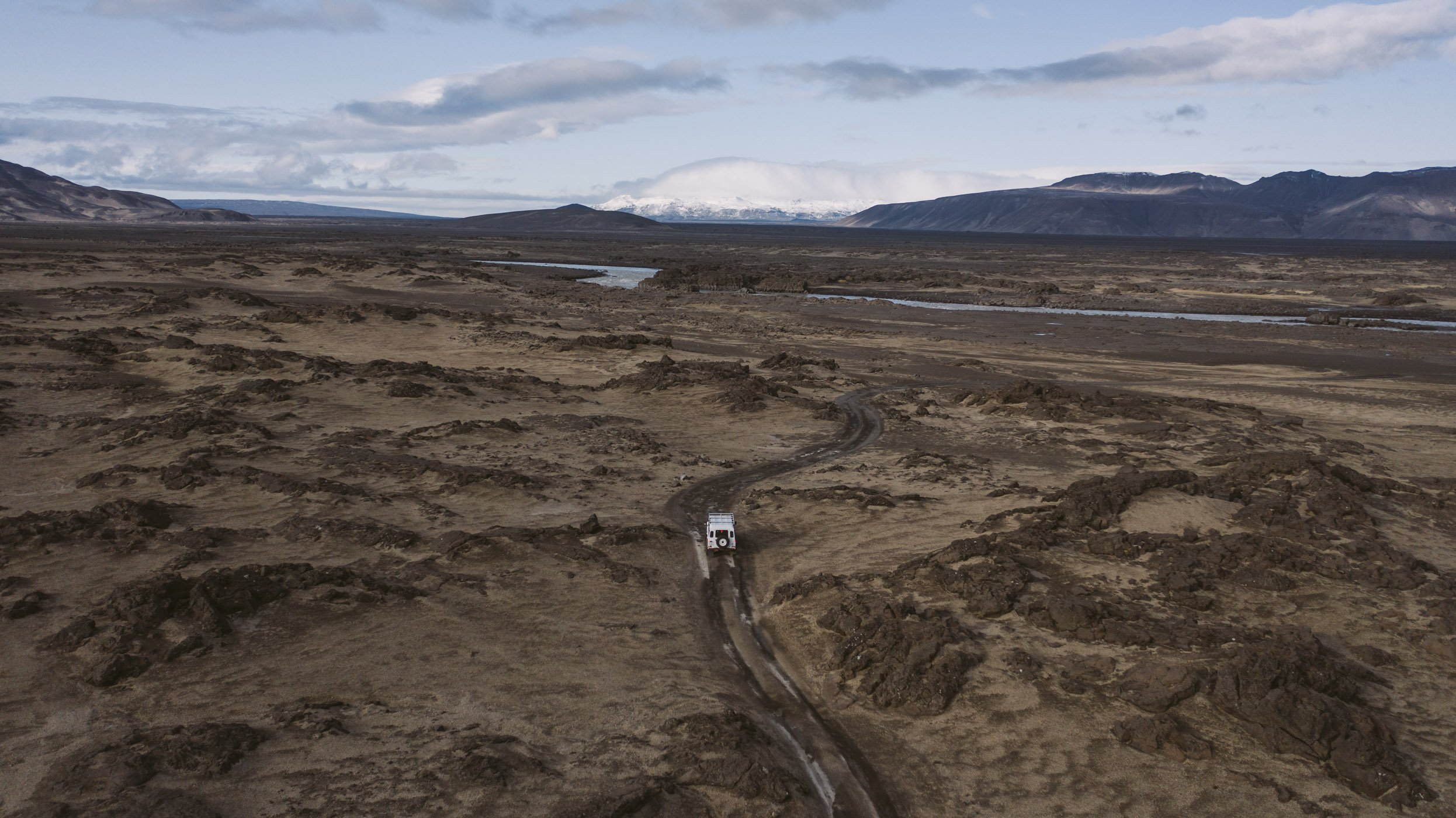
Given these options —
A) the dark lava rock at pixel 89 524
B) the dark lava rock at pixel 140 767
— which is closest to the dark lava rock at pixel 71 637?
the dark lava rock at pixel 140 767

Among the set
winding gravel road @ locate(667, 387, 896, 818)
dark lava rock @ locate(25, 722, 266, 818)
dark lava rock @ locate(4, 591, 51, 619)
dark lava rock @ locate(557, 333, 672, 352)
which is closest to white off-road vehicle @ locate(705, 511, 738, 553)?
winding gravel road @ locate(667, 387, 896, 818)

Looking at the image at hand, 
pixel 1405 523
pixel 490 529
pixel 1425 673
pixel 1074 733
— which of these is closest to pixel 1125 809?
pixel 1074 733

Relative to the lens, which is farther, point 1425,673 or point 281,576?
point 281,576

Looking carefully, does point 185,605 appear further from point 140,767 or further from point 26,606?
point 140,767

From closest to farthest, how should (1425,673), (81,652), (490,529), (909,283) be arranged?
(81,652), (1425,673), (490,529), (909,283)

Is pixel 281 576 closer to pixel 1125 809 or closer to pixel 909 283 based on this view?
pixel 1125 809

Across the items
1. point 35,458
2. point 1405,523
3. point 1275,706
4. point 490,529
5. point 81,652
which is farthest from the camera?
point 35,458

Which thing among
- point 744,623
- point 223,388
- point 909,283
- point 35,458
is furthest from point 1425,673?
point 909,283
